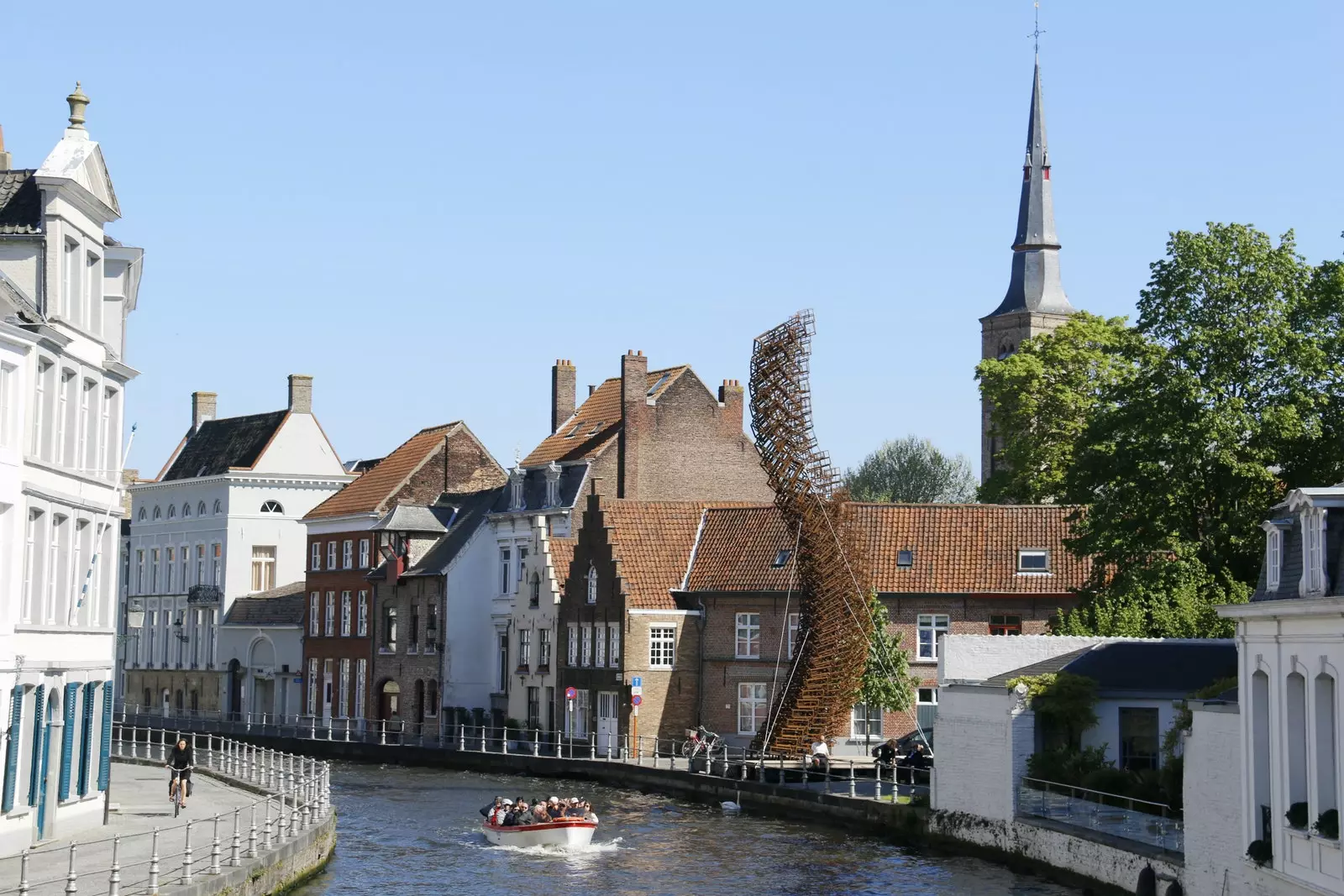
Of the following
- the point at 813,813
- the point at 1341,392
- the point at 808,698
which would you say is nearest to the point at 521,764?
the point at 808,698

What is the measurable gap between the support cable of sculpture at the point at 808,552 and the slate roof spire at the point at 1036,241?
61.0 metres

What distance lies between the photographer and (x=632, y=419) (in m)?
72.6

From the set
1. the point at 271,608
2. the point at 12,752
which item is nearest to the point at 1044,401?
the point at 271,608

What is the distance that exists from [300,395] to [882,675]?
46.6 meters

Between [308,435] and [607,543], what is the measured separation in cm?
3378

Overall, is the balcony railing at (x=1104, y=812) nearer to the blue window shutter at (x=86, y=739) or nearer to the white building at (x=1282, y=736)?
the white building at (x=1282, y=736)

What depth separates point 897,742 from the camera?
53562 millimetres

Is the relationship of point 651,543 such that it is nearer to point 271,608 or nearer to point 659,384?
point 659,384

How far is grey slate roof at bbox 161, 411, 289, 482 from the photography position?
309 ft

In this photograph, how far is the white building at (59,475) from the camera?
3034cm

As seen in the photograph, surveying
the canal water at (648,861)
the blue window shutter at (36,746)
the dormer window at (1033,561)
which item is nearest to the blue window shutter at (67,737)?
the blue window shutter at (36,746)

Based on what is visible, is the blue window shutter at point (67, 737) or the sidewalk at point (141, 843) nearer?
the sidewalk at point (141, 843)

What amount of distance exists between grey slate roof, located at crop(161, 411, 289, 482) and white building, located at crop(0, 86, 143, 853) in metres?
57.9

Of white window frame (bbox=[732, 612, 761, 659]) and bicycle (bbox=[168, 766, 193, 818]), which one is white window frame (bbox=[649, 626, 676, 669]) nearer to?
white window frame (bbox=[732, 612, 761, 659])
